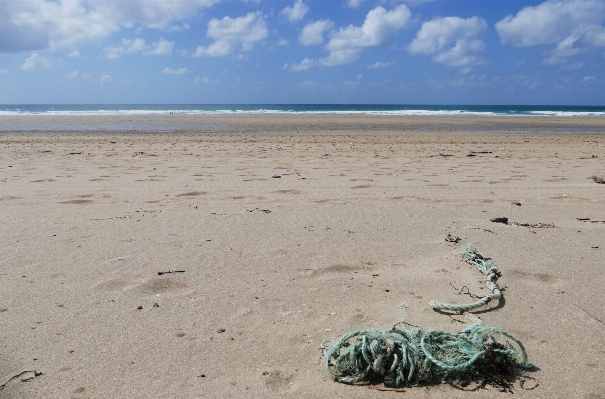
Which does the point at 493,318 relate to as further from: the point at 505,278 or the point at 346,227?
→ the point at 346,227

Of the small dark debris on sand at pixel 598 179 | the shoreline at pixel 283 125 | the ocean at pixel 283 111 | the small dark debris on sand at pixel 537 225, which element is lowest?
the small dark debris on sand at pixel 537 225

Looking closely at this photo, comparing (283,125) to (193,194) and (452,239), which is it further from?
(452,239)

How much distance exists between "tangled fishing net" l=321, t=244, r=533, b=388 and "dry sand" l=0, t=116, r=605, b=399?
0.27 feet

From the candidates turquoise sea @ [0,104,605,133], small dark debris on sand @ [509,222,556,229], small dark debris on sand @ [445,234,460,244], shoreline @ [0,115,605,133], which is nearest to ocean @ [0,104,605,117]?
turquoise sea @ [0,104,605,133]

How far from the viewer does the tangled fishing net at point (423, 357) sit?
7.26 feet

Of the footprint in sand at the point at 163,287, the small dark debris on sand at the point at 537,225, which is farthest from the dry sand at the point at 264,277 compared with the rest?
the small dark debris on sand at the point at 537,225

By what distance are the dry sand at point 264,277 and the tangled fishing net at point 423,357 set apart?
83 millimetres

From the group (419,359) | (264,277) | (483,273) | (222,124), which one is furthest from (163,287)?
(222,124)

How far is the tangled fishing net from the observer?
221cm

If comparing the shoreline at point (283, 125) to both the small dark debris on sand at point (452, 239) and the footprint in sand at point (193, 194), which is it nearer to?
the footprint in sand at point (193, 194)

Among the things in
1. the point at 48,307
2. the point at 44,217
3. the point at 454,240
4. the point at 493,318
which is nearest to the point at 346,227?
the point at 454,240

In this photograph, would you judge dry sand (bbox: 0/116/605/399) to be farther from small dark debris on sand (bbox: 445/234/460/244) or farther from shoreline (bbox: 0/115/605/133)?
shoreline (bbox: 0/115/605/133)

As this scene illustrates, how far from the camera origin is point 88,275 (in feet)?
11.2

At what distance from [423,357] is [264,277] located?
1.44 meters
